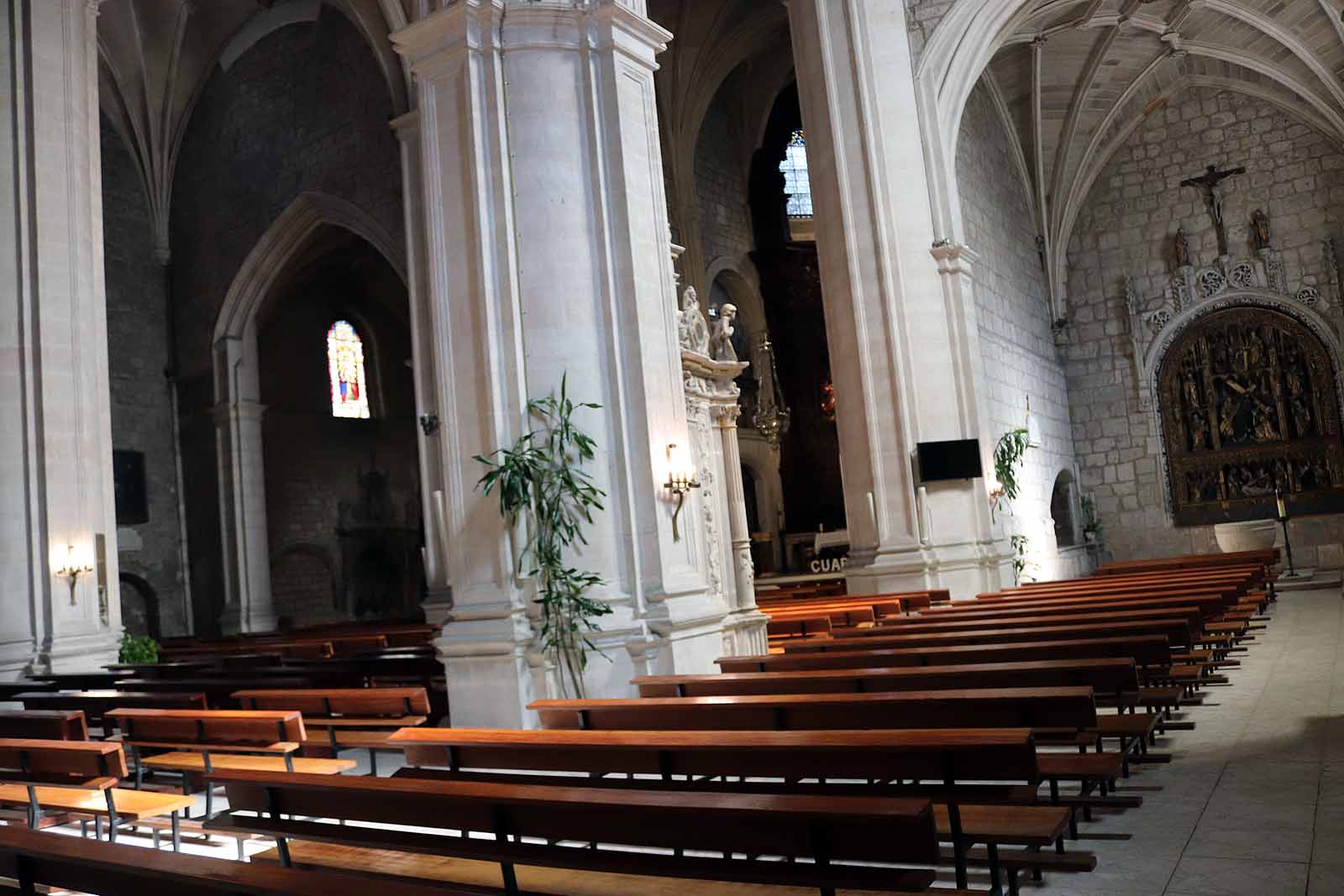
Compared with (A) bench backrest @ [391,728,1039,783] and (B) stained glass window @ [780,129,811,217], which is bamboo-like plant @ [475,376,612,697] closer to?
(A) bench backrest @ [391,728,1039,783]

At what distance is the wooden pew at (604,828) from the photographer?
7.66ft

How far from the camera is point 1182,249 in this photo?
21.9 metres

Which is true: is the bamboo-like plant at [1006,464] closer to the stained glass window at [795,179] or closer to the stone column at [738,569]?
the stone column at [738,569]

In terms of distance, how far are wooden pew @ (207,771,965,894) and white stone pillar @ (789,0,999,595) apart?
9.92 m

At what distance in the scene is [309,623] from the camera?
23.2m

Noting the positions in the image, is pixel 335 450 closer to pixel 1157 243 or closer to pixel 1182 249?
pixel 1157 243

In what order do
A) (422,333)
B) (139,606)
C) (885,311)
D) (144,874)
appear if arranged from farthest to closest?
(139,606)
(422,333)
(885,311)
(144,874)

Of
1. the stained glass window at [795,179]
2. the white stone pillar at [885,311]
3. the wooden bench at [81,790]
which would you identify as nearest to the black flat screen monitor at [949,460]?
the white stone pillar at [885,311]

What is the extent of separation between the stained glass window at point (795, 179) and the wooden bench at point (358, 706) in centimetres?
1989

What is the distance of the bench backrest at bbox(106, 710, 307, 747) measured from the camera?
5.36 m

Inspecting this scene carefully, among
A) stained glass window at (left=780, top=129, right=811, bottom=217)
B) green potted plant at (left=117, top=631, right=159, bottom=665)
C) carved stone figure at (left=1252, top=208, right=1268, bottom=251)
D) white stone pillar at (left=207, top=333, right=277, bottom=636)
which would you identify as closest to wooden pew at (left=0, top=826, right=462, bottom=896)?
A: green potted plant at (left=117, top=631, right=159, bottom=665)

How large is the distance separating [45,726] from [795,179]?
21280mm

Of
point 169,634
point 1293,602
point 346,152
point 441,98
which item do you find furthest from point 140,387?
point 1293,602

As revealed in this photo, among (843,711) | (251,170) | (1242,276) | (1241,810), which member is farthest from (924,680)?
(1242,276)
